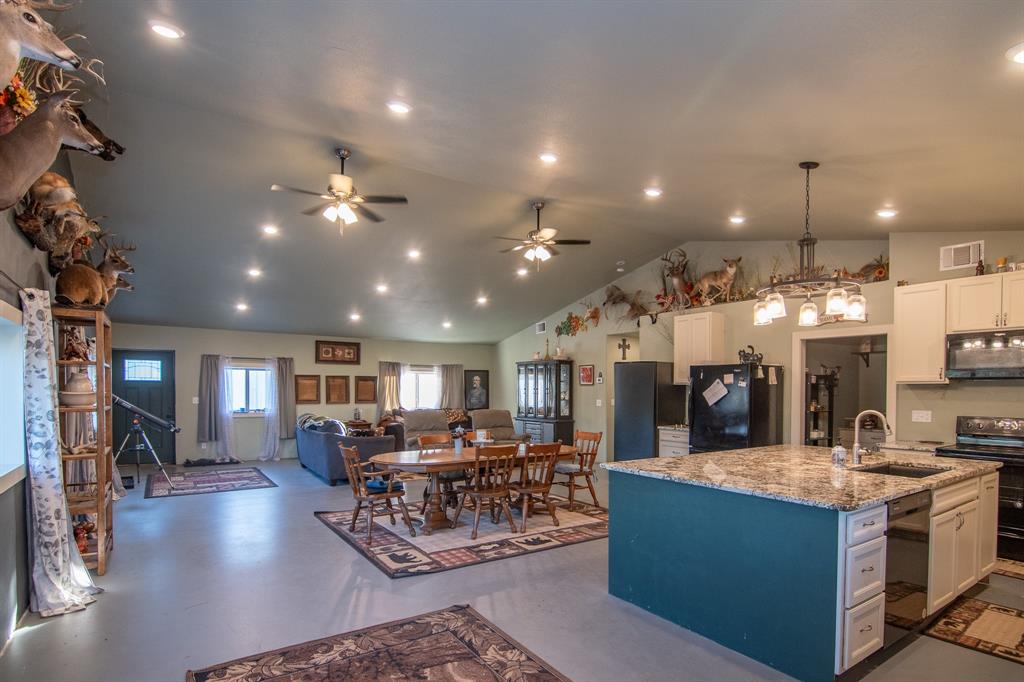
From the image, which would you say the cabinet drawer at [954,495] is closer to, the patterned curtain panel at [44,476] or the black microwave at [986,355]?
the black microwave at [986,355]

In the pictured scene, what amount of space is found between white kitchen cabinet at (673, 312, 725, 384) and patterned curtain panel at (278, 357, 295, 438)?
718cm

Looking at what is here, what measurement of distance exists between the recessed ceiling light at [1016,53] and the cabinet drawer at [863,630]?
2305mm

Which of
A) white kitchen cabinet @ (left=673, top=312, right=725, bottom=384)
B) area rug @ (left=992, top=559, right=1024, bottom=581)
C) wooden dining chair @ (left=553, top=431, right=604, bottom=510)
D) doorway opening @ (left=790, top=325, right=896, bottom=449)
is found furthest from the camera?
white kitchen cabinet @ (left=673, top=312, right=725, bottom=384)

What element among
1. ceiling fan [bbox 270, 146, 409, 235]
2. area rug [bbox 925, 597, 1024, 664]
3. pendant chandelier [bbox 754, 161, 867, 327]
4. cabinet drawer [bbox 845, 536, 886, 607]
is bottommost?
area rug [bbox 925, 597, 1024, 664]

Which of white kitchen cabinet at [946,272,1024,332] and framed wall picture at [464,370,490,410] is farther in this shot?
framed wall picture at [464,370,490,410]

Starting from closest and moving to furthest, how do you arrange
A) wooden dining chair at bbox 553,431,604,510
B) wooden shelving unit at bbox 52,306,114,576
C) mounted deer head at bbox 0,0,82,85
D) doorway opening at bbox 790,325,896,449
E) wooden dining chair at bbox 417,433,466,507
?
mounted deer head at bbox 0,0,82,85
wooden shelving unit at bbox 52,306,114,576
wooden dining chair at bbox 417,433,466,507
doorway opening at bbox 790,325,896,449
wooden dining chair at bbox 553,431,604,510

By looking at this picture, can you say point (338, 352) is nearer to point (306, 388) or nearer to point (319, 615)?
point (306, 388)

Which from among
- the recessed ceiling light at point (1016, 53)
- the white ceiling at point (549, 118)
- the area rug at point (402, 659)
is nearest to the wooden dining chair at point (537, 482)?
the area rug at point (402, 659)

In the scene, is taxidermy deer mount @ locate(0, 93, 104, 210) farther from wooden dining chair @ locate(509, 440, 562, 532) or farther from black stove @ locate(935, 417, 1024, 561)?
black stove @ locate(935, 417, 1024, 561)

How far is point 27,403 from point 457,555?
3055 millimetres

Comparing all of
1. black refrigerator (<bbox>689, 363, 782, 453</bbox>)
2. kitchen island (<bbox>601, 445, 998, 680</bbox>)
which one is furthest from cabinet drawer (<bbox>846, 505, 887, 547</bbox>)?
black refrigerator (<bbox>689, 363, 782, 453</bbox>)

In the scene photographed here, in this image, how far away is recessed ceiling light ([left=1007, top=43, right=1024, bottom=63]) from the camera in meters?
1.99

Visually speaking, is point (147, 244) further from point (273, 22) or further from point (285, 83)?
point (273, 22)

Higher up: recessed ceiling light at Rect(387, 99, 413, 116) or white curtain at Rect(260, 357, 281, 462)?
recessed ceiling light at Rect(387, 99, 413, 116)
